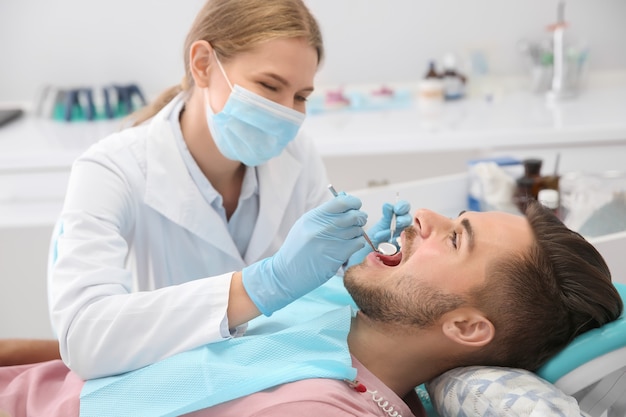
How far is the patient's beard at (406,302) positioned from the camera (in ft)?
4.29

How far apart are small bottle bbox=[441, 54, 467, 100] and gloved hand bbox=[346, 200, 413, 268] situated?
61.0 inches

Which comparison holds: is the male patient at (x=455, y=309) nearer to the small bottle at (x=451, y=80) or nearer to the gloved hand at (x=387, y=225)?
the gloved hand at (x=387, y=225)

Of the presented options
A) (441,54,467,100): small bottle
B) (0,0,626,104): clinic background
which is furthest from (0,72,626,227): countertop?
(0,0,626,104): clinic background

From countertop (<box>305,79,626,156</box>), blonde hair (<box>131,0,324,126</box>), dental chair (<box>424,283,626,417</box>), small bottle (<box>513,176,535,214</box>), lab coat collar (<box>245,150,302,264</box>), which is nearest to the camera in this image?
dental chair (<box>424,283,626,417</box>)

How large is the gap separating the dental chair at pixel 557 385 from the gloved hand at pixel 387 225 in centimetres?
38

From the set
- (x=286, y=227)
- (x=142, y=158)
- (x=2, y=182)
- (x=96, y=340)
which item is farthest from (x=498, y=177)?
(x=2, y=182)

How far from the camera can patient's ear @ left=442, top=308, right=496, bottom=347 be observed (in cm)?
129

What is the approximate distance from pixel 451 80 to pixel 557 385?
2029 mm

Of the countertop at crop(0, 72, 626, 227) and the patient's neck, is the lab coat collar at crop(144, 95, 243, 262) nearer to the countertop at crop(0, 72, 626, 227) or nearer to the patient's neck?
the patient's neck

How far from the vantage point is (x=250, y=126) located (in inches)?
63.2

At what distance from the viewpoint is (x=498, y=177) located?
1.91m

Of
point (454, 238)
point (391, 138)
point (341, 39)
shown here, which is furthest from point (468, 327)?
point (341, 39)

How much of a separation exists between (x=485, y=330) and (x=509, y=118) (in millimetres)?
1548

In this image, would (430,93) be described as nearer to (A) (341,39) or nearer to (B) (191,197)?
(A) (341,39)
